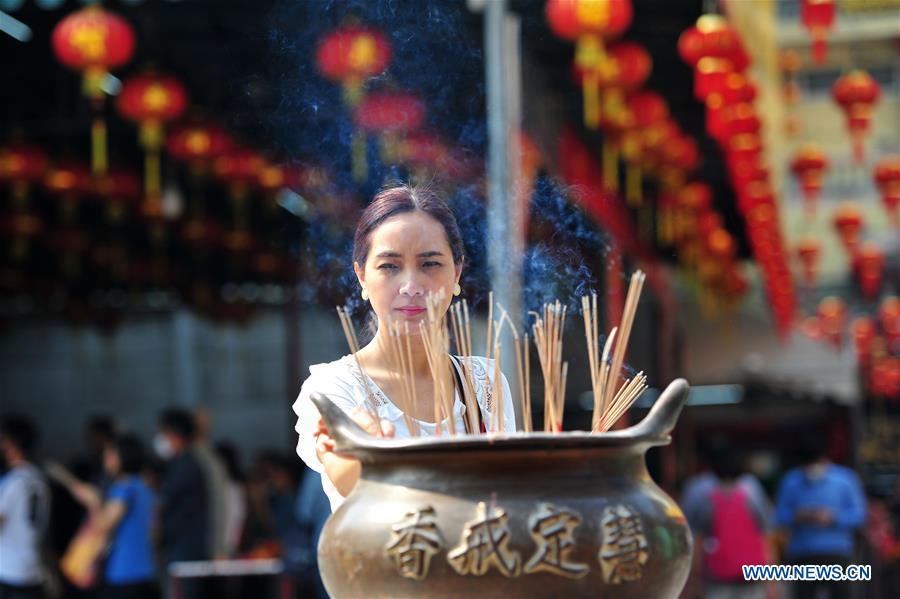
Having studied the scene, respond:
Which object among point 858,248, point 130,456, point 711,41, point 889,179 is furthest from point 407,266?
point 858,248

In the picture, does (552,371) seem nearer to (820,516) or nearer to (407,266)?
(407,266)

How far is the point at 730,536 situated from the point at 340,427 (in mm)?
5676

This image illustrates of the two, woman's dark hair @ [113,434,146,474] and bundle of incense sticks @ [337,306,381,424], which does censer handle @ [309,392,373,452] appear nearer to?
bundle of incense sticks @ [337,306,381,424]

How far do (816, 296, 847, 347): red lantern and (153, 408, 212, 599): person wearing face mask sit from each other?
1018 centimetres

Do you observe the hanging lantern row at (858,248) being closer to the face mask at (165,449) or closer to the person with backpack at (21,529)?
the face mask at (165,449)

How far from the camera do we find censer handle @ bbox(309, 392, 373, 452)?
1692 mm

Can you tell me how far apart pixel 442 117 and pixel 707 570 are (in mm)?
5117

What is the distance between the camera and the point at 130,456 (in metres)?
5.94

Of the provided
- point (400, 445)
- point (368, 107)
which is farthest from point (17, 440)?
point (400, 445)

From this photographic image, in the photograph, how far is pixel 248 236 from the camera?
38.7 feet

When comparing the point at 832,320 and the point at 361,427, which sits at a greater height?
the point at 832,320

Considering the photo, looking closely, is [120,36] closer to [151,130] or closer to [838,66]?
[151,130]

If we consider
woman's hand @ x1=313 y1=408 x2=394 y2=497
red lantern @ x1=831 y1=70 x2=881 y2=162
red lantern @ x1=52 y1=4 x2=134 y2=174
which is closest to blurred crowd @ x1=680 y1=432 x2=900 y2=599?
red lantern @ x1=831 y1=70 x2=881 y2=162

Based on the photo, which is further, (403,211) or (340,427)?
(403,211)
